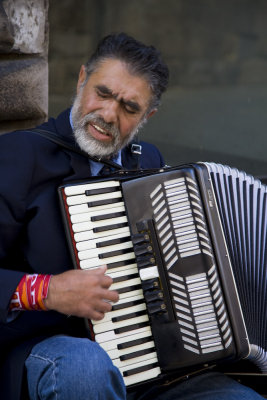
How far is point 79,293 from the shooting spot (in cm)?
175

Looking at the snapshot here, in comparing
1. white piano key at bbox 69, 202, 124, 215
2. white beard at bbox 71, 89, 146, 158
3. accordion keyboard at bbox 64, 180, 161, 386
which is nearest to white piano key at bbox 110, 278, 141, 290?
accordion keyboard at bbox 64, 180, 161, 386

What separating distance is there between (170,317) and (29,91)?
1178mm

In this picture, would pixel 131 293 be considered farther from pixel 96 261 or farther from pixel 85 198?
pixel 85 198

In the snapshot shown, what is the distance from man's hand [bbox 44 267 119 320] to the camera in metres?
1.75

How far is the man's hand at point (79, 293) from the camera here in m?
1.75

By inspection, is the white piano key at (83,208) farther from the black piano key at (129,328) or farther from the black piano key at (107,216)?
the black piano key at (129,328)

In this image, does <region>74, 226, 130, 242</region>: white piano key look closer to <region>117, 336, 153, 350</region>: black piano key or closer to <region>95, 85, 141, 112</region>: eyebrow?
<region>117, 336, 153, 350</region>: black piano key

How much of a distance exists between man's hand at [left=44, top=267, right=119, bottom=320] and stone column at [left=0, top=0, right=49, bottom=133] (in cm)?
101

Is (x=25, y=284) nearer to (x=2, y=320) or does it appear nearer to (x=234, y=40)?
(x=2, y=320)

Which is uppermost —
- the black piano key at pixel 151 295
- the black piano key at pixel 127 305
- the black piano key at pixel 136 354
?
the black piano key at pixel 151 295

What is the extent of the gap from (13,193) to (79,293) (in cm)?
35

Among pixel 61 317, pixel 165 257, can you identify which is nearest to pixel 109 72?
pixel 165 257

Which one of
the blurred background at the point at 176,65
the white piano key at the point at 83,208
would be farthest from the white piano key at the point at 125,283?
the blurred background at the point at 176,65

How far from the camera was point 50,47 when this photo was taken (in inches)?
113
